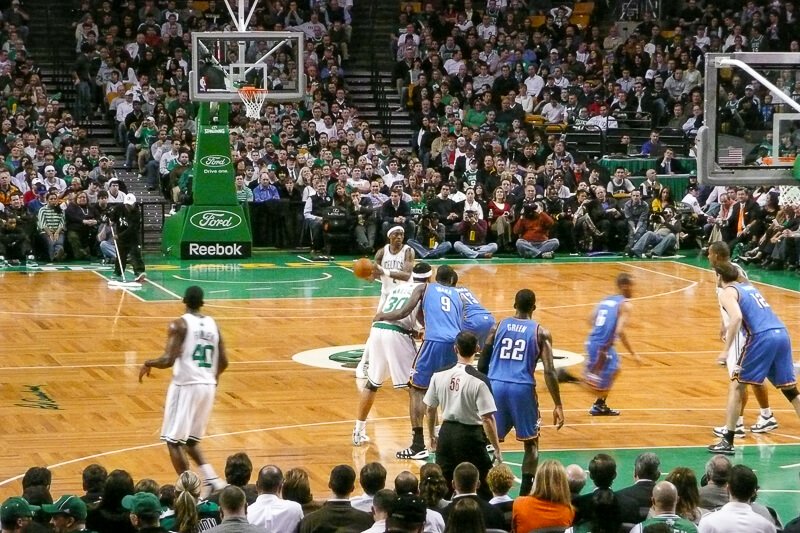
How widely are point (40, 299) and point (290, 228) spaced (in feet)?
24.9

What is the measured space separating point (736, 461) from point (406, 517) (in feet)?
19.8

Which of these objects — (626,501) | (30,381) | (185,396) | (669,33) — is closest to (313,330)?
(30,381)

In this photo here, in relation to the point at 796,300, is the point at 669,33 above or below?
above

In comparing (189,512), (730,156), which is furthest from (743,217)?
(189,512)

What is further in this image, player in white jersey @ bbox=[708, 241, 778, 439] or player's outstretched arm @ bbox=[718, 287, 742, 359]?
player in white jersey @ bbox=[708, 241, 778, 439]

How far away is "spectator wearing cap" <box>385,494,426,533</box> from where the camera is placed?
7.22 metres

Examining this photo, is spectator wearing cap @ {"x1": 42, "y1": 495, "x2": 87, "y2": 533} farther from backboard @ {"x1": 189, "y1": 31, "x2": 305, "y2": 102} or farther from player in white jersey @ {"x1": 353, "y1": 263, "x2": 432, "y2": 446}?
backboard @ {"x1": 189, "y1": 31, "x2": 305, "y2": 102}

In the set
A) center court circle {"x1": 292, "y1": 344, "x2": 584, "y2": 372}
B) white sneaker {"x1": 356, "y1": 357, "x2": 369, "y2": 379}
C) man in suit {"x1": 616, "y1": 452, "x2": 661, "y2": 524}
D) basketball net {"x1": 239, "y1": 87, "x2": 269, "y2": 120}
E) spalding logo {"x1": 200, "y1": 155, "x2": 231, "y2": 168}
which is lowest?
center court circle {"x1": 292, "y1": 344, "x2": 584, "y2": 372}

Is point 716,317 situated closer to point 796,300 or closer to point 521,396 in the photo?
point 796,300

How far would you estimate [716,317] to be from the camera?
2077 cm

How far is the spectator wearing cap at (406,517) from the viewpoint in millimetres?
7219

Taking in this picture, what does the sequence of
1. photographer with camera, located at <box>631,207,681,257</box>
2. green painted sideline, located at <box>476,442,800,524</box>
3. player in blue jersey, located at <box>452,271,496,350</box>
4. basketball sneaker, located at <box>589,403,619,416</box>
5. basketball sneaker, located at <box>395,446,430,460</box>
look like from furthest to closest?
photographer with camera, located at <box>631,207,681,257</box> < basketball sneaker, located at <box>589,403,619,416</box> < player in blue jersey, located at <box>452,271,496,350</box> < basketball sneaker, located at <box>395,446,430,460</box> < green painted sideline, located at <box>476,442,800,524</box>

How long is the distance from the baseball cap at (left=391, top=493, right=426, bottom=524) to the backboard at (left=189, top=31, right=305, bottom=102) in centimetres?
1829

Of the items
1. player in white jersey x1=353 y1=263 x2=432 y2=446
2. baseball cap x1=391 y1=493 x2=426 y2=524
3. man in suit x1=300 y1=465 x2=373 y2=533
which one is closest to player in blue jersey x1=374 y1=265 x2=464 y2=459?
player in white jersey x1=353 y1=263 x2=432 y2=446
